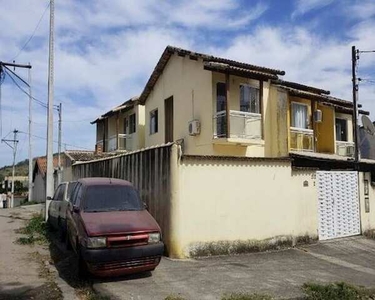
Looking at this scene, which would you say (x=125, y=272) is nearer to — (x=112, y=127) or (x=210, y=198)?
(x=210, y=198)

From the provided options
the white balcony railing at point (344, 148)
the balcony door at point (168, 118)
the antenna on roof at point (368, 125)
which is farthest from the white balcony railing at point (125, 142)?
the antenna on roof at point (368, 125)

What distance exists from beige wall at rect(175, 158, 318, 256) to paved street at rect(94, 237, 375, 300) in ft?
2.04

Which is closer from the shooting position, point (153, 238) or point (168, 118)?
point (153, 238)

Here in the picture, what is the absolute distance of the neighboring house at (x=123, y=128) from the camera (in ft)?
83.0

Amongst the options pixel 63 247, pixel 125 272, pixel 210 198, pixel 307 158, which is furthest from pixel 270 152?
pixel 125 272

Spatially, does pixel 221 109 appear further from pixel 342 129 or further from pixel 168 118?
pixel 342 129

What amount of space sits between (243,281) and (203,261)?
1721mm

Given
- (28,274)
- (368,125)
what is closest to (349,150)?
(368,125)

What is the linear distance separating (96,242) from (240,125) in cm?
1079

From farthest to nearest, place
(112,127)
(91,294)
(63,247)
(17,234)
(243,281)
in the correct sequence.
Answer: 1. (112,127)
2. (17,234)
3. (63,247)
4. (243,281)
5. (91,294)

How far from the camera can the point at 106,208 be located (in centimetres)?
841

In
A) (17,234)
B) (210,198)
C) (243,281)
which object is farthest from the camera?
(17,234)

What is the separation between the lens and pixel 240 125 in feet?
55.2

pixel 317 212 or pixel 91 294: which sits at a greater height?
pixel 317 212
